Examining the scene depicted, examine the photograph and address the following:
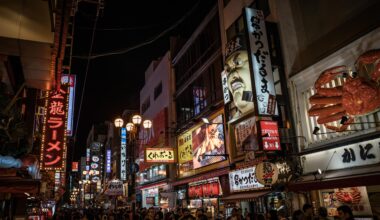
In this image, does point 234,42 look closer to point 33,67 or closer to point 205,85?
point 205,85

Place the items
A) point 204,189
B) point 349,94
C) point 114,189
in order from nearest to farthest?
1. point 349,94
2. point 204,189
3. point 114,189

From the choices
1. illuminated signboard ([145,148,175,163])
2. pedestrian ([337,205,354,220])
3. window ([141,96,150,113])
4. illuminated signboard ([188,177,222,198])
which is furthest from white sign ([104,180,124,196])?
pedestrian ([337,205,354,220])

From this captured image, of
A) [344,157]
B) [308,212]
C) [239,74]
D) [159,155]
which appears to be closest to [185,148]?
[159,155]

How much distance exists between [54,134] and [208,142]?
10609 millimetres

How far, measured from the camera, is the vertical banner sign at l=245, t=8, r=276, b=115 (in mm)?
15328

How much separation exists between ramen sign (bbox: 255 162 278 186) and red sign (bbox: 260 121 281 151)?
1.09 metres

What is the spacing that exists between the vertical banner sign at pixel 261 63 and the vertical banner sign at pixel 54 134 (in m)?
10.3

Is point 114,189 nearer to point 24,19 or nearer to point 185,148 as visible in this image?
point 185,148

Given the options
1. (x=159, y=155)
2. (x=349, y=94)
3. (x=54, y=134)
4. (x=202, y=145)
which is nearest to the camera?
(x=349, y=94)

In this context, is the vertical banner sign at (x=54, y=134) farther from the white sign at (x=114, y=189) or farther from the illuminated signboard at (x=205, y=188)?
the white sign at (x=114, y=189)

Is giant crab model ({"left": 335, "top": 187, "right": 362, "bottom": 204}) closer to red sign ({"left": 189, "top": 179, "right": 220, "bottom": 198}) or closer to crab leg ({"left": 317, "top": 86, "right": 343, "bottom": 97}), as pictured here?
crab leg ({"left": 317, "top": 86, "right": 343, "bottom": 97})

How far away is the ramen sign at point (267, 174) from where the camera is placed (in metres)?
13.7

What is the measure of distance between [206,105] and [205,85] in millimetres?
1546

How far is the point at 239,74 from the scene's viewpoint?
1773cm
